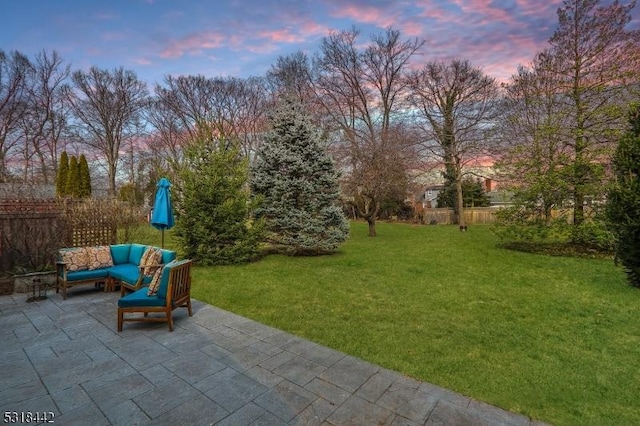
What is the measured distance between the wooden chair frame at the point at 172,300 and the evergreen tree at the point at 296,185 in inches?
217

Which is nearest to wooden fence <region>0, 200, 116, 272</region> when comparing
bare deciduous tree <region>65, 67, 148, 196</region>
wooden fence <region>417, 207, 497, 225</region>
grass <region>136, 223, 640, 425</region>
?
grass <region>136, 223, 640, 425</region>

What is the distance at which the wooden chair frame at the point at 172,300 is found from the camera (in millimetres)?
4500

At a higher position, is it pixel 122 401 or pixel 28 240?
pixel 28 240

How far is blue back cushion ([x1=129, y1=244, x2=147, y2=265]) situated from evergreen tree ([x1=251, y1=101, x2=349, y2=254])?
4.08 meters

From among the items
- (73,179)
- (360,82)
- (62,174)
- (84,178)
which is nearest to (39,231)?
(73,179)

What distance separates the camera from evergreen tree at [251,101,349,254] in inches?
413

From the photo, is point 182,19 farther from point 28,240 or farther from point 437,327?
point 437,327

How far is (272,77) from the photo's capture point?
23.6 m

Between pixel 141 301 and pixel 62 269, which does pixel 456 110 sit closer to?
pixel 141 301

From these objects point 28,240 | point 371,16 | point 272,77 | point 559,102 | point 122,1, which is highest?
point 272,77

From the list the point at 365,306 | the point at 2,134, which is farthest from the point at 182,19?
the point at 2,134

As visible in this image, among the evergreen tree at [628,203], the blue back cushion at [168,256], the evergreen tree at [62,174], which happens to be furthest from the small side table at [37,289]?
the evergreen tree at [62,174]

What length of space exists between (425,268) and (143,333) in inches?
268

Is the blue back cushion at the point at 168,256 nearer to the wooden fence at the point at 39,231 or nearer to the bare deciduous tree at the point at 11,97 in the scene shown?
the wooden fence at the point at 39,231
